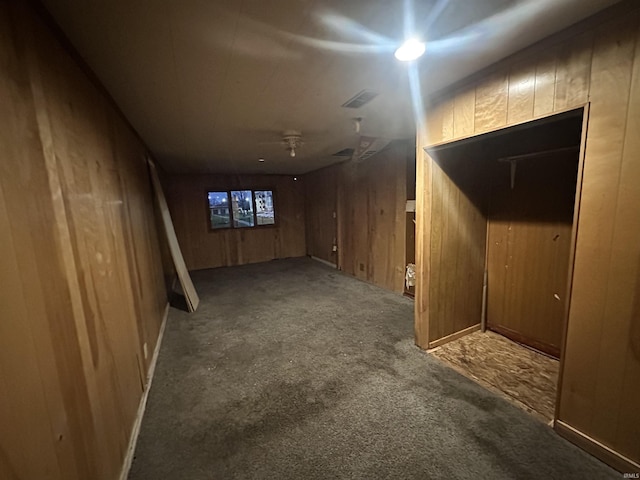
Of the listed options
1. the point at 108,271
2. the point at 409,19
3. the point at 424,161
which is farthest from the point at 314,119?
the point at 108,271

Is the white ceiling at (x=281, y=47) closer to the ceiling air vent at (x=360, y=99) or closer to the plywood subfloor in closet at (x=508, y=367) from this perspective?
the ceiling air vent at (x=360, y=99)

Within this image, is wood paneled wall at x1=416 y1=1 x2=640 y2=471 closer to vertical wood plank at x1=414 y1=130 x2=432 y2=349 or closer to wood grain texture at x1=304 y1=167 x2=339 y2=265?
vertical wood plank at x1=414 y1=130 x2=432 y2=349

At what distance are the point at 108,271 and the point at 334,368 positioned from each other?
1.76 metres

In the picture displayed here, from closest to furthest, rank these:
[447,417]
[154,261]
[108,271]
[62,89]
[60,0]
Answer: [60,0] → [62,89] → [108,271] → [447,417] → [154,261]

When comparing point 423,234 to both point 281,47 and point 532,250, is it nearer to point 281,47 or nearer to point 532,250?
point 532,250

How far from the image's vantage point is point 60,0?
3.36 feet

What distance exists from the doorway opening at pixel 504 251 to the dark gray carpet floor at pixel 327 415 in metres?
0.43

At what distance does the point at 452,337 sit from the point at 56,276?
116 inches

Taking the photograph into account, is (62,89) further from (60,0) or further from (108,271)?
(108,271)

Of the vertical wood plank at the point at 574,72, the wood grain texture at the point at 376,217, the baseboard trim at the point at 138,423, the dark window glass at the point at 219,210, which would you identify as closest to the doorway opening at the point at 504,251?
the vertical wood plank at the point at 574,72

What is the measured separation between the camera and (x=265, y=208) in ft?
22.2

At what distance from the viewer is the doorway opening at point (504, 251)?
2.19 meters

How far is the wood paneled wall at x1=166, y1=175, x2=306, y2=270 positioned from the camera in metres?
5.94

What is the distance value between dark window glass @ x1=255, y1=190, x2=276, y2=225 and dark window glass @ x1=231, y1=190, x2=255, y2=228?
6.9 inches
